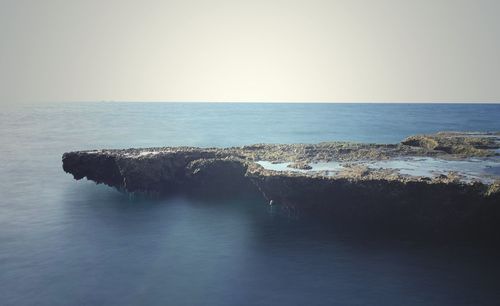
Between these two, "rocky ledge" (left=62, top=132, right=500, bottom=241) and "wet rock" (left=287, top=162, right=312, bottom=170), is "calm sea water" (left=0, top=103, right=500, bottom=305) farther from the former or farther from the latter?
"wet rock" (left=287, top=162, right=312, bottom=170)

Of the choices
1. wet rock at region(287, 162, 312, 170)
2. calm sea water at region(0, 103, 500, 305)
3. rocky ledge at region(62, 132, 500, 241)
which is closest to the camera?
calm sea water at region(0, 103, 500, 305)

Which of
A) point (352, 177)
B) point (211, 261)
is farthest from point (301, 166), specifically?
point (211, 261)

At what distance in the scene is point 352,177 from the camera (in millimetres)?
35594

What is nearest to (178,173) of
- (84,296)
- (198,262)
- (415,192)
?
(198,262)

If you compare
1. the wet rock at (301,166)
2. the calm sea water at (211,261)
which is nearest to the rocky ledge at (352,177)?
the wet rock at (301,166)

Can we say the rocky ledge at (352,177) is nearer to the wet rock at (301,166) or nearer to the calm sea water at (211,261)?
the wet rock at (301,166)

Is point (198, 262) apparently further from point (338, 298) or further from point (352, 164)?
point (352, 164)

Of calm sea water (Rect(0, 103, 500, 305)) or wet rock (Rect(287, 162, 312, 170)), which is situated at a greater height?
wet rock (Rect(287, 162, 312, 170))

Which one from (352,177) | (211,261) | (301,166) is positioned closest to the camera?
(211,261)

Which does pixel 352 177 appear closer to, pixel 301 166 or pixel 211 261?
pixel 301 166

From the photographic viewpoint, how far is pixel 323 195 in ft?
121

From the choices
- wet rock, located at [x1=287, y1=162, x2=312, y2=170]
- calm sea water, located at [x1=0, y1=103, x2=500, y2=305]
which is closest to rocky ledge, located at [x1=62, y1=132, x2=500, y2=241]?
wet rock, located at [x1=287, y1=162, x2=312, y2=170]

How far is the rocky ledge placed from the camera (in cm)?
3341

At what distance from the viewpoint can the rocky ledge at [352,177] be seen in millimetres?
33406
